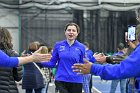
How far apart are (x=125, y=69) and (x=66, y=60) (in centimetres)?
361

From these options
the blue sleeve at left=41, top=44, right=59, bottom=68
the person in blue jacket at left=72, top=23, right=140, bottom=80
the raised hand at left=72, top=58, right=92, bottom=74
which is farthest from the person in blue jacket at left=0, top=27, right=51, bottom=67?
the blue sleeve at left=41, top=44, right=59, bottom=68

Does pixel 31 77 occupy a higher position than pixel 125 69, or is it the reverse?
pixel 125 69

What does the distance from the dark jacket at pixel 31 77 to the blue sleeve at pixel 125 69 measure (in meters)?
5.49

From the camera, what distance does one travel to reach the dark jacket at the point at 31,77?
9.66m

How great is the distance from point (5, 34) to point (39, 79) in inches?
155

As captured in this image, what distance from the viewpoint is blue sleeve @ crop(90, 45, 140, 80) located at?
4031mm

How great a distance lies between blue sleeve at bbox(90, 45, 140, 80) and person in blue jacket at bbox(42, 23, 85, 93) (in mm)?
3351

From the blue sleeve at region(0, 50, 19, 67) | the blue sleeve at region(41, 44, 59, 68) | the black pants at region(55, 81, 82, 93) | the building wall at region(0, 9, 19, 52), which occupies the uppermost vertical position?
the blue sleeve at region(0, 50, 19, 67)

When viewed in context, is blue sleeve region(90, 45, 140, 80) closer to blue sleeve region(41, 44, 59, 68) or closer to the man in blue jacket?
the man in blue jacket

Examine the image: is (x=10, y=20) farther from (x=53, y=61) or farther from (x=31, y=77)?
(x=53, y=61)

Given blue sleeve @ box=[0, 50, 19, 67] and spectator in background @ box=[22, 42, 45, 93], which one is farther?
spectator in background @ box=[22, 42, 45, 93]

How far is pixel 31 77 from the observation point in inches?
381

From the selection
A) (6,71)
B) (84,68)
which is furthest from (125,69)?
(6,71)

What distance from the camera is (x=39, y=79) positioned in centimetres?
977
